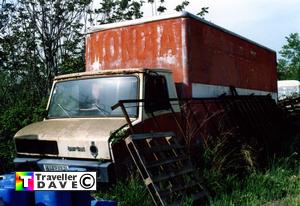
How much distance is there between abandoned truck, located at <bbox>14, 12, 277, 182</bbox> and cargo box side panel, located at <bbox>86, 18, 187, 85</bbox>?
2 centimetres

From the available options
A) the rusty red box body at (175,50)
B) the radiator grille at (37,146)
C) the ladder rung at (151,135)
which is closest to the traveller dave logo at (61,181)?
the ladder rung at (151,135)

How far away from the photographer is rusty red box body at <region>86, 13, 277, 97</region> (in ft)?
27.8

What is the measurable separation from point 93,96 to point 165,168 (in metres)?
1.63

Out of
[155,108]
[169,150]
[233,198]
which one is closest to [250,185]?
[233,198]

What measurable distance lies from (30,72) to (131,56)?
8.24 meters

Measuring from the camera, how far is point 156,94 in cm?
758

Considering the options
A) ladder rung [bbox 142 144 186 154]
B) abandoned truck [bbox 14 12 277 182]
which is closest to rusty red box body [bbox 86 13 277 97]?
abandoned truck [bbox 14 12 277 182]

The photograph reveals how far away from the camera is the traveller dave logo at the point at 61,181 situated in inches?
156

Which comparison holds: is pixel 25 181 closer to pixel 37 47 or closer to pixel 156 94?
pixel 156 94

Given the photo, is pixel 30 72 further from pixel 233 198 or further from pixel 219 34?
Answer: pixel 233 198

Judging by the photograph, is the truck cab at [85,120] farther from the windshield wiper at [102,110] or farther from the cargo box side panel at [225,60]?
the cargo box side panel at [225,60]

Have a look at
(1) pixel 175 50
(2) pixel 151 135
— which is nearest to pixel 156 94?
(2) pixel 151 135

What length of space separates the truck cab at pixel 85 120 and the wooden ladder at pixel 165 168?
35 centimetres

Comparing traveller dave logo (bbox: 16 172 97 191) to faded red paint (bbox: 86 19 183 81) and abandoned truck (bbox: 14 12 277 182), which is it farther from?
faded red paint (bbox: 86 19 183 81)
